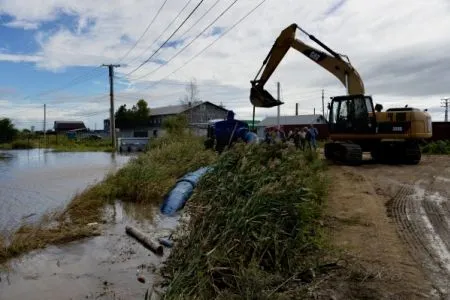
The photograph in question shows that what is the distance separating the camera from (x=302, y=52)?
1983cm

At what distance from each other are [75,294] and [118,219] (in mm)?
5449

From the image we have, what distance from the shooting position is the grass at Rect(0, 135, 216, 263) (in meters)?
9.61

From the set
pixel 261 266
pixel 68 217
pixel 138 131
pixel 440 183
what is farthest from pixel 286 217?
pixel 138 131

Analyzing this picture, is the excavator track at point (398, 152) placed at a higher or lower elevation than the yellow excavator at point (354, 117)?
lower

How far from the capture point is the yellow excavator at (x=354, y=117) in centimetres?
1880

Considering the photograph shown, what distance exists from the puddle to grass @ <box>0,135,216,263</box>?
0.39 metres

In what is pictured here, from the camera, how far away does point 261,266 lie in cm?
667

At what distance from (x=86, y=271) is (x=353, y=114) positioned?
1382cm

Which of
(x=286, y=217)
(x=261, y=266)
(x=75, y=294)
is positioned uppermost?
(x=286, y=217)

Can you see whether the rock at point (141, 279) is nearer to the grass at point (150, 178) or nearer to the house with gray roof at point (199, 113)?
the grass at point (150, 178)

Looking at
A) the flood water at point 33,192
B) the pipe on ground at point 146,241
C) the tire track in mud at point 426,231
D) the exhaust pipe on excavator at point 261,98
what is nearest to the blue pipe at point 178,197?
the pipe on ground at point 146,241

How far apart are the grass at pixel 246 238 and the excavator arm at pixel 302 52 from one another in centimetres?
1053

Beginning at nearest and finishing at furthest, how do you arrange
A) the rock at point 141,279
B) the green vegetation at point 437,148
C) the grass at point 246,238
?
the grass at point 246,238 < the rock at point 141,279 < the green vegetation at point 437,148

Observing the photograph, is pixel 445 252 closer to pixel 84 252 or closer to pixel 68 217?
pixel 84 252
